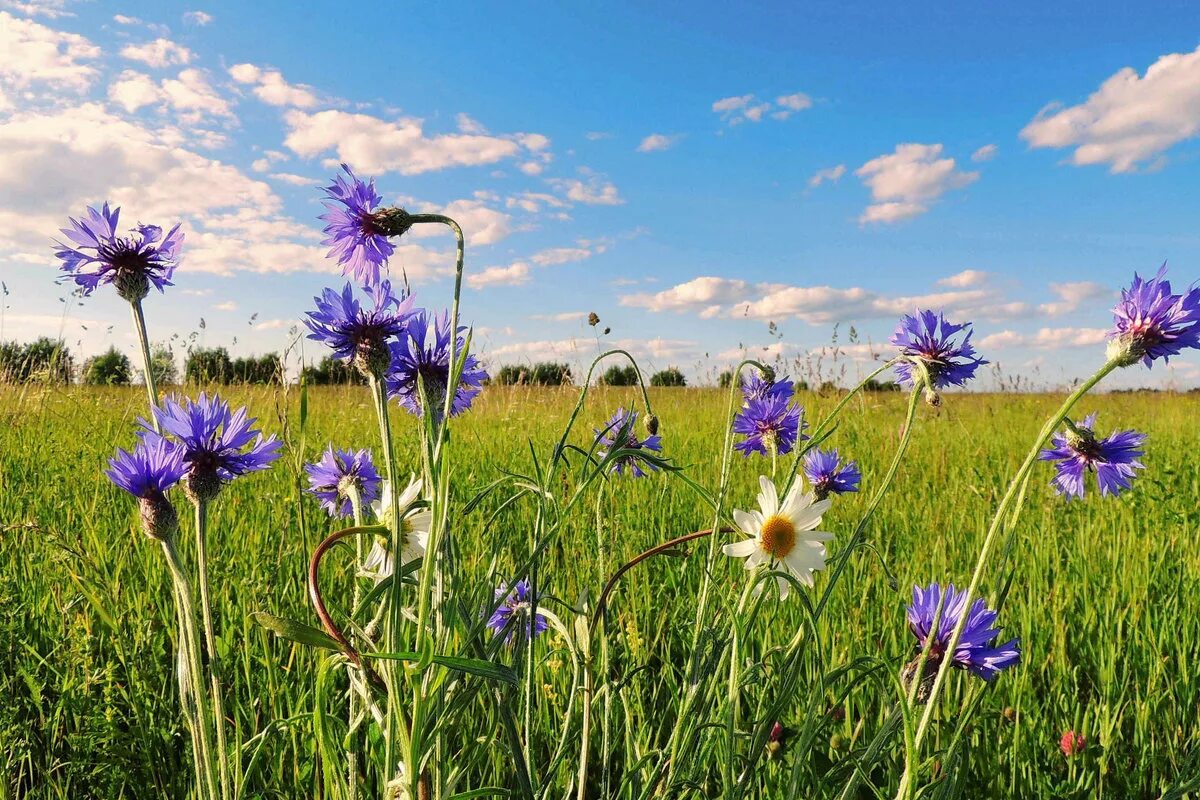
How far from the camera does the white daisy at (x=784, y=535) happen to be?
3.10ft

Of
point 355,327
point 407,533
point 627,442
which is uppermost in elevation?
point 355,327

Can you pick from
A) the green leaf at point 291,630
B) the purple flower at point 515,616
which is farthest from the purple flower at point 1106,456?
the green leaf at point 291,630

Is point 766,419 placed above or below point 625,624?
above

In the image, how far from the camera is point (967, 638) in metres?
0.93

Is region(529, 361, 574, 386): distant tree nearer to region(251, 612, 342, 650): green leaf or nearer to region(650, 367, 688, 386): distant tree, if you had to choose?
region(650, 367, 688, 386): distant tree

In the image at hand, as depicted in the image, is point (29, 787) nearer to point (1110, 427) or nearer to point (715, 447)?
point (715, 447)

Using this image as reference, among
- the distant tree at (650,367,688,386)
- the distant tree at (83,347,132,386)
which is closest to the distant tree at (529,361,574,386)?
the distant tree at (650,367,688,386)

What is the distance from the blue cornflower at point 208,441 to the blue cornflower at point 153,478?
0.01 meters

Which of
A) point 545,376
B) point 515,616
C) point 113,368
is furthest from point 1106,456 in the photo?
point 113,368

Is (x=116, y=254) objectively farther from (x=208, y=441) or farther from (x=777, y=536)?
(x=777, y=536)

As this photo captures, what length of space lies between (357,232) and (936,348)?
774mm

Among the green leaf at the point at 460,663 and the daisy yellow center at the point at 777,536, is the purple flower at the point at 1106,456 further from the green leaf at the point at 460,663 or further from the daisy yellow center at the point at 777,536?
the green leaf at the point at 460,663

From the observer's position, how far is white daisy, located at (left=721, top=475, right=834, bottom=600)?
0.95 m

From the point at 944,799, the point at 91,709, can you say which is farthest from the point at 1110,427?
the point at 91,709
